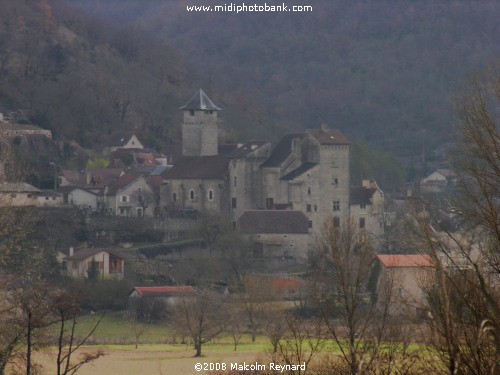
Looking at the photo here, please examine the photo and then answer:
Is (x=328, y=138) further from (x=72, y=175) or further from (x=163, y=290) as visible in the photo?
(x=163, y=290)

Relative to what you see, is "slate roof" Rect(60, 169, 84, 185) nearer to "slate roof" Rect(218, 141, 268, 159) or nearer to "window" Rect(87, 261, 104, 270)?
"slate roof" Rect(218, 141, 268, 159)

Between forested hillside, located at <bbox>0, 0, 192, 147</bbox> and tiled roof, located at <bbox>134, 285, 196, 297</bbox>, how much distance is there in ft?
95.2

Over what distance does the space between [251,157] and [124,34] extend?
49.9m

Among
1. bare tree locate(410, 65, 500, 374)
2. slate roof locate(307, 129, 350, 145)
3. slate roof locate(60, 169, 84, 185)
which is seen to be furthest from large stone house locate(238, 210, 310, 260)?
bare tree locate(410, 65, 500, 374)

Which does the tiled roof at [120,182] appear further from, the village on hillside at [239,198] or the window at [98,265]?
the window at [98,265]

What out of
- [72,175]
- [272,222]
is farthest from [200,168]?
[72,175]

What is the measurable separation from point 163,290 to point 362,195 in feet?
51.0

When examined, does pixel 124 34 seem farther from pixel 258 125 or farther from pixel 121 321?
pixel 121 321

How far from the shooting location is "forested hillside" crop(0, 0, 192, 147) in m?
83.3

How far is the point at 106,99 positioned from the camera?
285ft

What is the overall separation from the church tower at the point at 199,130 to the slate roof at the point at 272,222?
783 centimetres

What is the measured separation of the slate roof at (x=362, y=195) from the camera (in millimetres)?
63562

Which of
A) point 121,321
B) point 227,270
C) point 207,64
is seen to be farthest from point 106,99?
point 207,64

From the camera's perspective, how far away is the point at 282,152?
208ft
